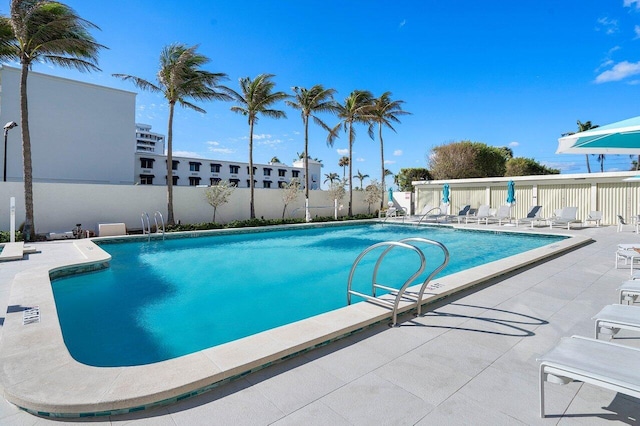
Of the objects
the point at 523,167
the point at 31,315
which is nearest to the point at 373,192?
the point at 31,315

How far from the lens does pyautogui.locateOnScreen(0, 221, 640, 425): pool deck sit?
220 centimetres

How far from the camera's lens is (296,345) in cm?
299

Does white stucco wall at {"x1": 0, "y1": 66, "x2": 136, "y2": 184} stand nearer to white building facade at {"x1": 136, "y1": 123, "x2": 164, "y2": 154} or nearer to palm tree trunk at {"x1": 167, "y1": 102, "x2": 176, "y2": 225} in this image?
palm tree trunk at {"x1": 167, "y1": 102, "x2": 176, "y2": 225}

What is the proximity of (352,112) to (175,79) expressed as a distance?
12357mm

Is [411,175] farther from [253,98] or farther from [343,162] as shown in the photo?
[343,162]

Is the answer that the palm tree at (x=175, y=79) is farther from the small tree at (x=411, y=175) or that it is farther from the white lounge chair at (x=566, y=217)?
the small tree at (x=411, y=175)

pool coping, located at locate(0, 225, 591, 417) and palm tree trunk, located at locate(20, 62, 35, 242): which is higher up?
palm tree trunk, located at locate(20, 62, 35, 242)

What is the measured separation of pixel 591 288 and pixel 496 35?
1683cm

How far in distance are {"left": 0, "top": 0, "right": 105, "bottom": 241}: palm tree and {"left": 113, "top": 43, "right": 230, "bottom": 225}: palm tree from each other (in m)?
2.95

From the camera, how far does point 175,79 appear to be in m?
14.6

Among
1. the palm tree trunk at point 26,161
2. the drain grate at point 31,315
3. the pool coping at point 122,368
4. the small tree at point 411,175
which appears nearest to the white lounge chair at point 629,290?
the pool coping at point 122,368

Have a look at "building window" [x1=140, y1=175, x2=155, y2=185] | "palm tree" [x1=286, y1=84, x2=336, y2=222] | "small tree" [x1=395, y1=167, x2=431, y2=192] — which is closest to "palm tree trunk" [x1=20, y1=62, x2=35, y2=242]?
"palm tree" [x1=286, y1=84, x2=336, y2=222]

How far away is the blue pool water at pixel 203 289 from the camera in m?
4.39

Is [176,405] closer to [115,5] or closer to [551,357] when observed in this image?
[551,357]
